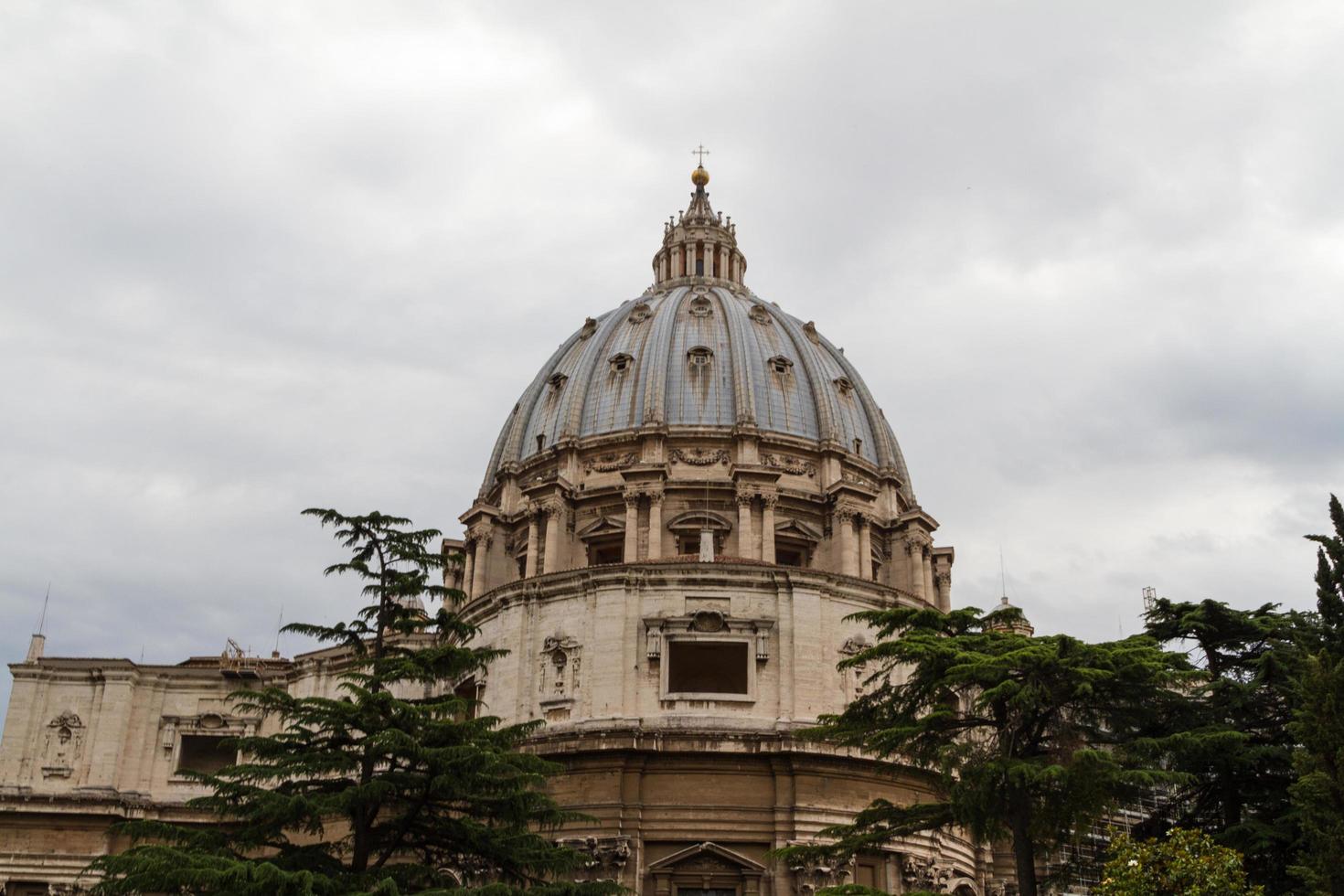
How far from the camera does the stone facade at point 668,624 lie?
135 feet

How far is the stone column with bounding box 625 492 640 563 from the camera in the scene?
2104 inches

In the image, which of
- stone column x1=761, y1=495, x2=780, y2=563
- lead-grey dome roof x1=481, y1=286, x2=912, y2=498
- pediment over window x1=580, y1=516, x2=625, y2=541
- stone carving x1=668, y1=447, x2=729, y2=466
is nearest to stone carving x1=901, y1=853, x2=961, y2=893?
stone column x1=761, y1=495, x2=780, y2=563

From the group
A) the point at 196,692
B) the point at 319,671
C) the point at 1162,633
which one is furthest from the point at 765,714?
the point at 196,692

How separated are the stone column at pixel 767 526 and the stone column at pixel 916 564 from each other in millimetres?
7170

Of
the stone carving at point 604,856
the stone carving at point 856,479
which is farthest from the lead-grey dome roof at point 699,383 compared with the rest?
the stone carving at point 604,856

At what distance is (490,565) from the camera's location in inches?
2280

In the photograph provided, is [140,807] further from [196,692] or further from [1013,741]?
[1013,741]

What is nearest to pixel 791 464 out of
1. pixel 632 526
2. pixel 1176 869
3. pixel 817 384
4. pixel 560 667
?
pixel 817 384

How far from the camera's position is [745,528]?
53750 millimetres

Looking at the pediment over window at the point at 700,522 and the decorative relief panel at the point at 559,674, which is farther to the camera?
the pediment over window at the point at 700,522

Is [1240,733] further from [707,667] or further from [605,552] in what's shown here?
[605,552]

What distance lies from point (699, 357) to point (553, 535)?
471 inches

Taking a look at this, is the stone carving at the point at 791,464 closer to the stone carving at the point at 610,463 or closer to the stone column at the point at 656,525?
the stone column at the point at 656,525

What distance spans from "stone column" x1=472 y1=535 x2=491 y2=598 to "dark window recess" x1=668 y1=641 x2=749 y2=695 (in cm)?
1362
